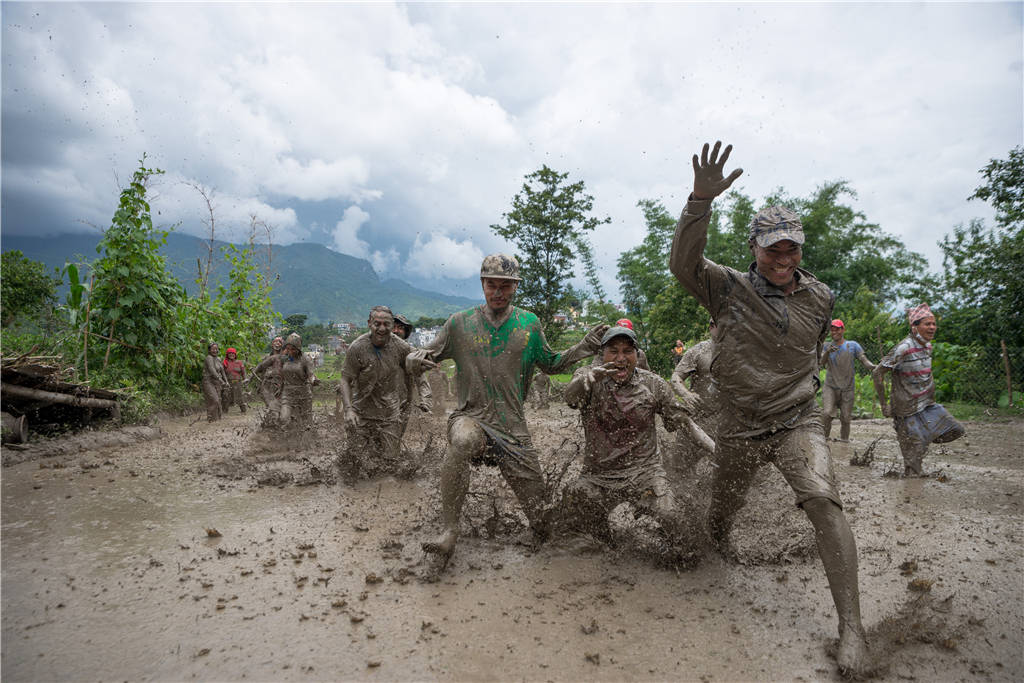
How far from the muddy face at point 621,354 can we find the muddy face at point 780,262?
98 centimetres

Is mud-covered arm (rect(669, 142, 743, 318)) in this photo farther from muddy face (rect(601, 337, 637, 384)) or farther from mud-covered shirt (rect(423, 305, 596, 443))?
mud-covered shirt (rect(423, 305, 596, 443))

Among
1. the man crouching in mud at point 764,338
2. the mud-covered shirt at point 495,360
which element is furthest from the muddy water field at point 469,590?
the mud-covered shirt at point 495,360

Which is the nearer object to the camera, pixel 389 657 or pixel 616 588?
pixel 389 657

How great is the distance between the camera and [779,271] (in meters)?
3.24

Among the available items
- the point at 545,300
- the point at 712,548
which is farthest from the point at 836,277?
the point at 712,548

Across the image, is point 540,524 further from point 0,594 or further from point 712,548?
point 0,594

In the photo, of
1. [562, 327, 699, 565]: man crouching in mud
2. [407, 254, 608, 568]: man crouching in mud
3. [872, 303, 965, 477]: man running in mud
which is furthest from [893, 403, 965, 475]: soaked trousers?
[407, 254, 608, 568]: man crouching in mud

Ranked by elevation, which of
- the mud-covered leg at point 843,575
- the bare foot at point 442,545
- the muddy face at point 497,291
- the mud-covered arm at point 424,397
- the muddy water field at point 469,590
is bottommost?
the muddy water field at point 469,590

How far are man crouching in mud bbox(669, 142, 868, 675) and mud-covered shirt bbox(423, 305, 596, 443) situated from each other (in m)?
0.92

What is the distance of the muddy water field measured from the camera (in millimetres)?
2807

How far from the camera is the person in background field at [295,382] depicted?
364 inches

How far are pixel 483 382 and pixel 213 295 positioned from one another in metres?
14.2

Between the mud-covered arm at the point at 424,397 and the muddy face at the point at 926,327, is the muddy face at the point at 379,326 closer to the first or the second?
the mud-covered arm at the point at 424,397

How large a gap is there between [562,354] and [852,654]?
90.5 inches
